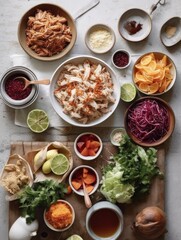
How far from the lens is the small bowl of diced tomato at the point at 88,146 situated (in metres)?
4.30

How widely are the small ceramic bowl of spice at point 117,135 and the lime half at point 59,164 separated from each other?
0.43 meters

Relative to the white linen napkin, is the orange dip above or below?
below

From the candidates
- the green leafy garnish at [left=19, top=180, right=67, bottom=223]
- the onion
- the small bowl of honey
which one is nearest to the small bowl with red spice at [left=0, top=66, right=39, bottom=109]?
the green leafy garnish at [left=19, top=180, right=67, bottom=223]

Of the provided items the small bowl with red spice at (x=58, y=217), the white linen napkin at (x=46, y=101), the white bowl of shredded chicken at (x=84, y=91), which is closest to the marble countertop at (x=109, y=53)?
the white linen napkin at (x=46, y=101)

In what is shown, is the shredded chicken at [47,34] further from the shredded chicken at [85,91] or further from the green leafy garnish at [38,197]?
the green leafy garnish at [38,197]

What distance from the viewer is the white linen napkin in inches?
174

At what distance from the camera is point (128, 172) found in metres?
4.18

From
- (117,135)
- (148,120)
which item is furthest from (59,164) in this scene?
(148,120)

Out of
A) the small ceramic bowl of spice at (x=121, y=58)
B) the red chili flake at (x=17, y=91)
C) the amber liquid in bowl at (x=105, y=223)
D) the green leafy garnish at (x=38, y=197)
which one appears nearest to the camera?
the green leafy garnish at (x=38, y=197)

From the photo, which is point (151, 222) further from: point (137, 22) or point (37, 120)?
point (137, 22)

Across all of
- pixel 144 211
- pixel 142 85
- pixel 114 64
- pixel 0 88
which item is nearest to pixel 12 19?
pixel 0 88

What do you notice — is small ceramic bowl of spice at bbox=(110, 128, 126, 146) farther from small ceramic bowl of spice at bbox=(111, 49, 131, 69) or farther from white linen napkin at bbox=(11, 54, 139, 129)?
small ceramic bowl of spice at bbox=(111, 49, 131, 69)

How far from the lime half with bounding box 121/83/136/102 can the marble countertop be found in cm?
11

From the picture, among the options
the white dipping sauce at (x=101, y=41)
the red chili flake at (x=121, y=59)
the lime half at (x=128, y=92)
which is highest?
the white dipping sauce at (x=101, y=41)
